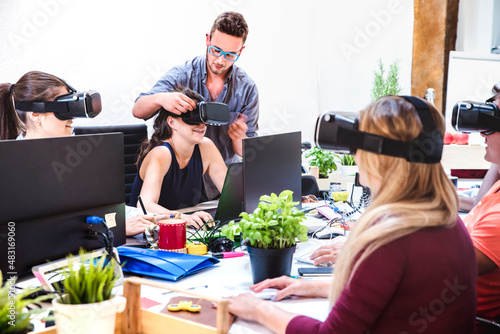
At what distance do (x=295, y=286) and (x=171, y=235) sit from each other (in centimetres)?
55

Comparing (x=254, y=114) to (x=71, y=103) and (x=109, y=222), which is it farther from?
(x=109, y=222)

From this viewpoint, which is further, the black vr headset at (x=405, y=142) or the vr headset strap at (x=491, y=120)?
the vr headset strap at (x=491, y=120)

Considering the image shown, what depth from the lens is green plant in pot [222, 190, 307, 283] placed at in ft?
4.68

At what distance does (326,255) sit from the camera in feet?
5.41

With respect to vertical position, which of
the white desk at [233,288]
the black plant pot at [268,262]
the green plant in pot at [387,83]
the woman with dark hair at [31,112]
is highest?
the green plant in pot at [387,83]

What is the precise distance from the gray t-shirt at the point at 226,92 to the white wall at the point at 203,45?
0.53 metres

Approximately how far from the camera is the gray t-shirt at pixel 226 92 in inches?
143

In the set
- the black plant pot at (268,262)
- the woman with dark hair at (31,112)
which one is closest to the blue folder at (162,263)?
the black plant pot at (268,262)

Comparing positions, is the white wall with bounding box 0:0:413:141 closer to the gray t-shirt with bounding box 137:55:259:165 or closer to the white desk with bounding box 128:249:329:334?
the gray t-shirt with bounding box 137:55:259:165

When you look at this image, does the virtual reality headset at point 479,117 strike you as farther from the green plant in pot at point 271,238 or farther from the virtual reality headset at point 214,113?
the virtual reality headset at point 214,113

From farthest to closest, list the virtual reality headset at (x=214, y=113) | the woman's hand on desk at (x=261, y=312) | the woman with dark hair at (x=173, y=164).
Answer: the woman with dark hair at (x=173, y=164) < the virtual reality headset at (x=214, y=113) < the woman's hand on desk at (x=261, y=312)

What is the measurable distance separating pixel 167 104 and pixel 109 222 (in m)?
1.34

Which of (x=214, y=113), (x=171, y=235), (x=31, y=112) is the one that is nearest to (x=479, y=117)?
(x=171, y=235)

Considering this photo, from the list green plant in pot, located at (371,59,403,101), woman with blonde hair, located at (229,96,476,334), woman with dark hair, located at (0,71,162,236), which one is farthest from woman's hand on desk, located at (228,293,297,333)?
green plant in pot, located at (371,59,403,101)
